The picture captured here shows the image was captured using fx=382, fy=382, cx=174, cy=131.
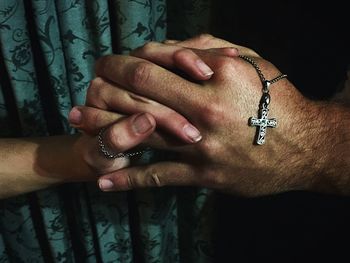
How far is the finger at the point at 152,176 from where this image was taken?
0.77m

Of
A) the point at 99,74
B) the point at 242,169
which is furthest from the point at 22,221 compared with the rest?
the point at 242,169

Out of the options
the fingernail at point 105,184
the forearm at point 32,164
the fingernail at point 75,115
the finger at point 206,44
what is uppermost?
the finger at point 206,44

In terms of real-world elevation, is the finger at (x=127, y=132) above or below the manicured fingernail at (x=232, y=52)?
below

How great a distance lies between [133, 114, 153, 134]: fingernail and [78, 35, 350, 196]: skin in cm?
3

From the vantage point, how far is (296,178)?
807 mm

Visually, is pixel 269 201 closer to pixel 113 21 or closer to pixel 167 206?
pixel 167 206

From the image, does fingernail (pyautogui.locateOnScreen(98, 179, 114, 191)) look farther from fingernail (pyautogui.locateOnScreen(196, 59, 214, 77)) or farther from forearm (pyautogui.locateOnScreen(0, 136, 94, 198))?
fingernail (pyautogui.locateOnScreen(196, 59, 214, 77))

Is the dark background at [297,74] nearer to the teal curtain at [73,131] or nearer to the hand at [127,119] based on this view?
the teal curtain at [73,131]

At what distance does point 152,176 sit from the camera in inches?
31.1

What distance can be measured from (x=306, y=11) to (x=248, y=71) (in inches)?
18.7

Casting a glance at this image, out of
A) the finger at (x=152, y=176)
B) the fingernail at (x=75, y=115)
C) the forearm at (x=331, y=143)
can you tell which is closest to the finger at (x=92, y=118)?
the fingernail at (x=75, y=115)

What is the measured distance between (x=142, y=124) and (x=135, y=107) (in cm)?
5

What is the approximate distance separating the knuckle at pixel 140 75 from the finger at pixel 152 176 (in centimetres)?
18

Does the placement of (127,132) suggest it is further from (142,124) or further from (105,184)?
(105,184)
